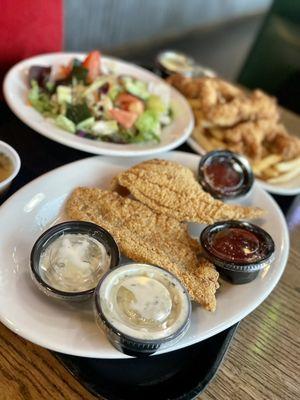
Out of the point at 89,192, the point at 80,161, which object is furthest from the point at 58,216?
the point at 80,161

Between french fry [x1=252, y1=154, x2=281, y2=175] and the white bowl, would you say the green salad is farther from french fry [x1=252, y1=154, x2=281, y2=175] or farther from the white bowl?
french fry [x1=252, y1=154, x2=281, y2=175]

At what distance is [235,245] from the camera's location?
1.80 meters

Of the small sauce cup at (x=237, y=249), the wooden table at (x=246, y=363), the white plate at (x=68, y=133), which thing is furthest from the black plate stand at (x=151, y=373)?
the white plate at (x=68, y=133)

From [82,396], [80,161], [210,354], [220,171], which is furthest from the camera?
[220,171]

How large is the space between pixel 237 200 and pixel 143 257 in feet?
2.67

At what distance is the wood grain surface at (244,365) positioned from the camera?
55.8 inches

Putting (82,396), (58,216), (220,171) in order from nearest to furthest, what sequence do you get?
(82,396) → (58,216) → (220,171)

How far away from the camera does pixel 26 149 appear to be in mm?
2314

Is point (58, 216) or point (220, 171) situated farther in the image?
point (220, 171)

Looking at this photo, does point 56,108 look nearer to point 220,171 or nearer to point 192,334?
point 220,171

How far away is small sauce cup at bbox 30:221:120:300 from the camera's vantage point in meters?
1.49

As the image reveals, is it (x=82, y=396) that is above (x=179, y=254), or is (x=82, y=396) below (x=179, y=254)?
below

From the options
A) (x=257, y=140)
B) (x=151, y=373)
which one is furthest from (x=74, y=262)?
(x=257, y=140)

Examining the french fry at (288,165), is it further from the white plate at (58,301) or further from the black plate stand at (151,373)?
the black plate stand at (151,373)
